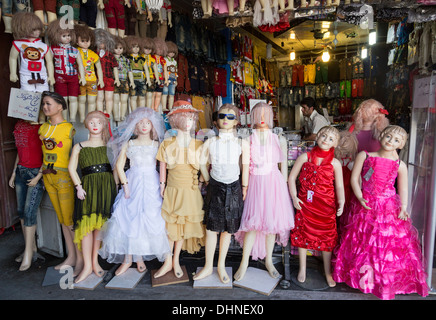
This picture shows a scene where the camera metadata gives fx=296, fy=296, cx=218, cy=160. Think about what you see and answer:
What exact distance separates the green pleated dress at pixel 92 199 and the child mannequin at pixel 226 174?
1.09 m

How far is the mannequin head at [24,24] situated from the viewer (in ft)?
10.5

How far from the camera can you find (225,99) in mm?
7258


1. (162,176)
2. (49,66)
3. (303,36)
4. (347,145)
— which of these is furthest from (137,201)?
(303,36)

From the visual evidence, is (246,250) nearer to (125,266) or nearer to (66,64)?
(125,266)

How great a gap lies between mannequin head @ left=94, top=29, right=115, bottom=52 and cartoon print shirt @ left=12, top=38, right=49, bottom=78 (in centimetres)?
64

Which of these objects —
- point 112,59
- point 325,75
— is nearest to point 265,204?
point 112,59

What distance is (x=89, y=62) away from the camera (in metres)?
3.73

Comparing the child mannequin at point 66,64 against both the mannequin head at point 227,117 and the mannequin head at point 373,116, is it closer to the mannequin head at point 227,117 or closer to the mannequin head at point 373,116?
the mannequin head at point 227,117

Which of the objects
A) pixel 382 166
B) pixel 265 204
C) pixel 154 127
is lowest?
pixel 265 204

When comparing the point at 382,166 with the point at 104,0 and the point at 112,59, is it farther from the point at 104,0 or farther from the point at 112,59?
the point at 104,0

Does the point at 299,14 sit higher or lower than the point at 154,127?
higher

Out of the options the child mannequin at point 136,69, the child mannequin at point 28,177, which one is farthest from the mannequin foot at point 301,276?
the child mannequin at point 136,69

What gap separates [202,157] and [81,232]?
4.91 feet
